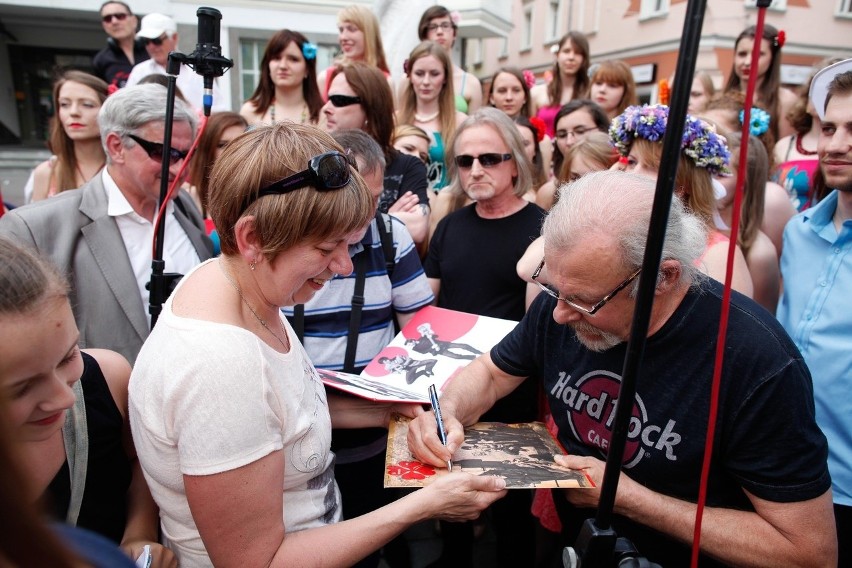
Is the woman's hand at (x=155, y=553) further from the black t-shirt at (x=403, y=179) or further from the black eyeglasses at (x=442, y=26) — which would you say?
the black eyeglasses at (x=442, y=26)

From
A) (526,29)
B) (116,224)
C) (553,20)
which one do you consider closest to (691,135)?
(116,224)

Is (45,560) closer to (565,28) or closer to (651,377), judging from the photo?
(651,377)

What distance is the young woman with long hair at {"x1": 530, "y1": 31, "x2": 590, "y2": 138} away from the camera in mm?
5715

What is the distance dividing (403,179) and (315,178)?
7.36 feet

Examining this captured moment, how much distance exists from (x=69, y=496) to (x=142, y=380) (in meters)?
0.36

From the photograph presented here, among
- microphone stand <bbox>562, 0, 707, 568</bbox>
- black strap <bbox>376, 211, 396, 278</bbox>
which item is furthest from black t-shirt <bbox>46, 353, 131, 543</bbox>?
black strap <bbox>376, 211, 396, 278</bbox>

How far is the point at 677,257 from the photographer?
1.62 m

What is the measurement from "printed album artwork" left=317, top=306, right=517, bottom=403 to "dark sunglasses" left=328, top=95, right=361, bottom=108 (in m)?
1.60

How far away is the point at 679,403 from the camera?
5.32 feet

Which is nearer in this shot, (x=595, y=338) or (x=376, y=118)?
(x=595, y=338)

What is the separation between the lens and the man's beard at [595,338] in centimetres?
172

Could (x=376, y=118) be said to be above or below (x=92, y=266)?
above

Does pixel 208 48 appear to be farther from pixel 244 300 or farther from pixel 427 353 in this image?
pixel 427 353

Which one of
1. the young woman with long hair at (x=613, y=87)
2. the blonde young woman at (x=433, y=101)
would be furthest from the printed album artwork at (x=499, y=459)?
the young woman with long hair at (x=613, y=87)
